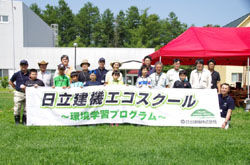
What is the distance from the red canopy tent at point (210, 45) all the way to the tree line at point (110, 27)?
3815cm

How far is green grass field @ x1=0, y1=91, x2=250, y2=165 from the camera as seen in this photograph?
13.6ft

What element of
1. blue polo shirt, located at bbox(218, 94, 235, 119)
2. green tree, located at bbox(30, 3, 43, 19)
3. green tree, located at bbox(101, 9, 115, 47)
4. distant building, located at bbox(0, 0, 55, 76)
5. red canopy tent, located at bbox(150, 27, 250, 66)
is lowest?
blue polo shirt, located at bbox(218, 94, 235, 119)

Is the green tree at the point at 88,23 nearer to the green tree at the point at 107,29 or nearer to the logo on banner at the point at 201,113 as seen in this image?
the green tree at the point at 107,29

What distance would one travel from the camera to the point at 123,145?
493cm

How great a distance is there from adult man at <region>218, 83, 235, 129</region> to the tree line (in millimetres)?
43165

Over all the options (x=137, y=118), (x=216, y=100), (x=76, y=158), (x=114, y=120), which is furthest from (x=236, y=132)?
(x=76, y=158)

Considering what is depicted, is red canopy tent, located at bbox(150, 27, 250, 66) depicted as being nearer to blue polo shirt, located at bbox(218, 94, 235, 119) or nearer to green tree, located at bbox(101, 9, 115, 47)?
blue polo shirt, located at bbox(218, 94, 235, 119)

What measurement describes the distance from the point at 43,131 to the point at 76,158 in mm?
2217

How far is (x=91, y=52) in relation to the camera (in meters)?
30.5

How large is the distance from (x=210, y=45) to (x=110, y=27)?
2217 inches

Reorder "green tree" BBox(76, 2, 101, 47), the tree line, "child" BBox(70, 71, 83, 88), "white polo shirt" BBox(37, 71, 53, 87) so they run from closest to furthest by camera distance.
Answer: "child" BBox(70, 71, 83, 88)
"white polo shirt" BBox(37, 71, 53, 87)
the tree line
"green tree" BBox(76, 2, 101, 47)

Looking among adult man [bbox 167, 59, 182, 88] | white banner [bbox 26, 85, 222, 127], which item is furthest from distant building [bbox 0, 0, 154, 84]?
white banner [bbox 26, 85, 222, 127]

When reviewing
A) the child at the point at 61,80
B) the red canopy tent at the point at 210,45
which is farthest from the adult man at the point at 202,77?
the child at the point at 61,80

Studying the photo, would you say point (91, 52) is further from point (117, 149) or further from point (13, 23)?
point (117, 149)
